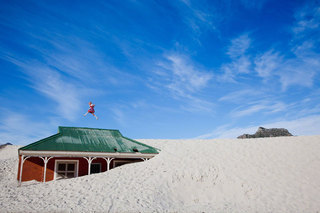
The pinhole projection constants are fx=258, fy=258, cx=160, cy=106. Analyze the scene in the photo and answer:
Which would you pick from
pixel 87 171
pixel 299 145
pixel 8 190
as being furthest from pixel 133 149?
pixel 299 145

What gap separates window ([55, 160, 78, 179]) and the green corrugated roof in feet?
5.25

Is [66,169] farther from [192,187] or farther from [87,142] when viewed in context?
[192,187]

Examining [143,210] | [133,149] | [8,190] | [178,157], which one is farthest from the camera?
[133,149]

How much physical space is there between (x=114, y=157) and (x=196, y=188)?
7.52 meters

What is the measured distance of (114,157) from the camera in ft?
66.0

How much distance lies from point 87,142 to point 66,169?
2.55 metres

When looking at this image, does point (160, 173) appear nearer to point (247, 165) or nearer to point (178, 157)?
point (178, 157)

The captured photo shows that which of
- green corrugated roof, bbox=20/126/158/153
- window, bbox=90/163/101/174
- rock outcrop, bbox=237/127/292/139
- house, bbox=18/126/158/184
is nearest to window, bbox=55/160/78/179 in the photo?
house, bbox=18/126/158/184

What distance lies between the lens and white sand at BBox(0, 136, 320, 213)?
41.1 ft

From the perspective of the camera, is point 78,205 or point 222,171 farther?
point 222,171

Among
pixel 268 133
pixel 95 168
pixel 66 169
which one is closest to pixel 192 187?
pixel 95 168

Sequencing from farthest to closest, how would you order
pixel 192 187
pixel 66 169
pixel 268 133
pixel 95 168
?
pixel 268 133, pixel 95 168, pixel 66 169, pixel 192 187

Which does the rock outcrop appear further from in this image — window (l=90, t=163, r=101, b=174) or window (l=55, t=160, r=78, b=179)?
window (l=55, t=160, r=78, b=179)

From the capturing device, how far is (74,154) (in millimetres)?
18766
